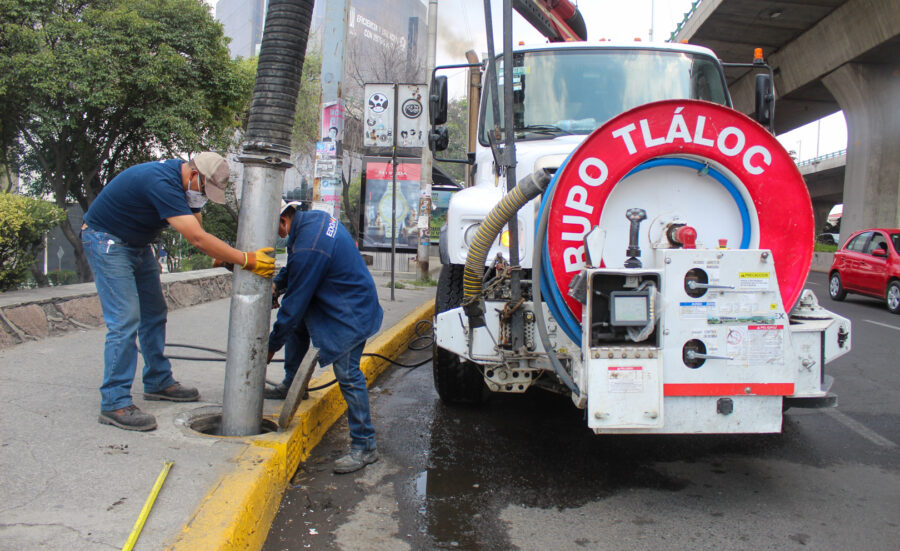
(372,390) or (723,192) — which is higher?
(723,192)

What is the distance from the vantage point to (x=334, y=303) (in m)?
3.88

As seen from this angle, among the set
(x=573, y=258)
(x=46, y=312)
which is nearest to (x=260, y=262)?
(x=573, y=258)

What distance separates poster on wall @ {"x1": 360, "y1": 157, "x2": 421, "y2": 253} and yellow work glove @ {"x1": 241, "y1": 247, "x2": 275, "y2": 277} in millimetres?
12347

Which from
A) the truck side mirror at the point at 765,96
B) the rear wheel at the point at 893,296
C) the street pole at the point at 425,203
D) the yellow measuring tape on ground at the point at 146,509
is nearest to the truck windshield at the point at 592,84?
the truck side mirror at the point at 765,96

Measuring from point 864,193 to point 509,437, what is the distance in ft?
78.0

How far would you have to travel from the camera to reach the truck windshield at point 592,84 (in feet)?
17.2

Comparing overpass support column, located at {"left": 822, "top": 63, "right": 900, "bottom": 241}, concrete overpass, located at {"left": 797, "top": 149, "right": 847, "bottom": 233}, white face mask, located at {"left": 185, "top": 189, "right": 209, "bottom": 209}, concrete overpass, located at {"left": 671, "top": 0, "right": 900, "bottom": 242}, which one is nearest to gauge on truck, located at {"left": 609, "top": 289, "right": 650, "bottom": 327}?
white face mask, located at {"left": 185, "top": 189, "right": 209, "bottom": 209}

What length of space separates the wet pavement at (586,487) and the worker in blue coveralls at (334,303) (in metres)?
0.35

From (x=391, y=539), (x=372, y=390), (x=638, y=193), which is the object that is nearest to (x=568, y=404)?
(x=372, y=390)

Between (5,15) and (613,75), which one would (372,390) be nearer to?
(613,75)

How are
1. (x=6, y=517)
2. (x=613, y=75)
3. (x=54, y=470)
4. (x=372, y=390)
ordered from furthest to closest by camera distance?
(x=372, y=390)
(x=613, y=75)
(x=54, y=470)
(x=6, y=517)

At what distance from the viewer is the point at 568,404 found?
5.52 meters

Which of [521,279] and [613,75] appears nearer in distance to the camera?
[521,279]

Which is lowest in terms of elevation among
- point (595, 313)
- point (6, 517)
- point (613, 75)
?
point (6, 517)
